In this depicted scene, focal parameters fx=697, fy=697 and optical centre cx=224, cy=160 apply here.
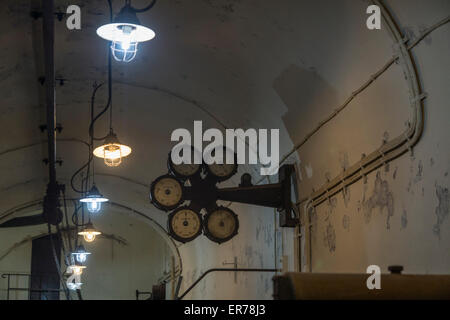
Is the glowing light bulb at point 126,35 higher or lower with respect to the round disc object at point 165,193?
higher

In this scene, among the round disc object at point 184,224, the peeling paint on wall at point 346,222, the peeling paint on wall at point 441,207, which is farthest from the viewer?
the round disc object at point 184,224

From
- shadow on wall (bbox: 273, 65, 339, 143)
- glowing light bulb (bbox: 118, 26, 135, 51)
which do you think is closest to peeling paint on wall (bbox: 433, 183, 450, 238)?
shadow on wall (bbox: 273, 65, 339, 143)

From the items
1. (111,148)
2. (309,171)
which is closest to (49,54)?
(111,148)

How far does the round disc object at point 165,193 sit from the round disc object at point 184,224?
1.10 feet

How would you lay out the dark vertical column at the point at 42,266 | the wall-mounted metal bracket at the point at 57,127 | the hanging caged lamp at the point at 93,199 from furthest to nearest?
the dark vertical column at the point at 42,266
the wall-mounted metal bracket at the point at 57,127
the hanging caged lamp at the point at 93,199

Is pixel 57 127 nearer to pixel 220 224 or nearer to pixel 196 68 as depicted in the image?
pixel 196 68

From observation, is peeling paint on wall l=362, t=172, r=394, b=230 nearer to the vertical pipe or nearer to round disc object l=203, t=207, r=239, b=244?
round disc object l=203, t=207, r=239, b=244

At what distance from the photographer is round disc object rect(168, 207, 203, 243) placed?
9.63 m

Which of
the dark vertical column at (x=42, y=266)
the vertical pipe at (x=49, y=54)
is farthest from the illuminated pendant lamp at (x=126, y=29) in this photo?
the dark vertical column at (x=42, y=266)

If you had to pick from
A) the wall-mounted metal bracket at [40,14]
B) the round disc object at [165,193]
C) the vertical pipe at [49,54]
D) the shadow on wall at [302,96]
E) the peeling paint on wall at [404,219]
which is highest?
the wall-mounted metal bracket at [40,14]

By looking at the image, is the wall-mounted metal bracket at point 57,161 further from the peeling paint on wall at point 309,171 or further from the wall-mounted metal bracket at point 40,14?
the peeling paint on wall at point 309,171

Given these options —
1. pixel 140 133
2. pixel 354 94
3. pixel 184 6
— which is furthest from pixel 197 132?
→ pixel 354 94

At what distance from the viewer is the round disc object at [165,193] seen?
9250 millimetres
